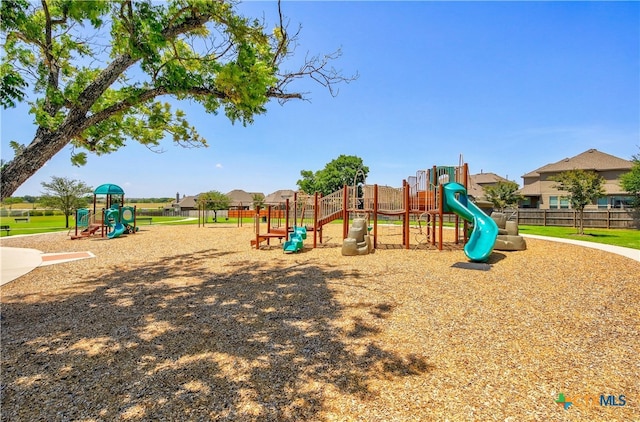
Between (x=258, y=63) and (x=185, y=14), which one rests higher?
(x=185, y=14)

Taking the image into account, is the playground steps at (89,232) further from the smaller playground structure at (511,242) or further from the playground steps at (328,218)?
the smaller playground structure at (511,242)

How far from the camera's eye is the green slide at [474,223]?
9.27 m

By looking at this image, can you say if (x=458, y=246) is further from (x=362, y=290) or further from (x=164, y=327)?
(x=164, y=327)

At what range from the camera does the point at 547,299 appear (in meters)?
6.02

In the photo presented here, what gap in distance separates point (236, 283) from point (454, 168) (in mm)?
9921

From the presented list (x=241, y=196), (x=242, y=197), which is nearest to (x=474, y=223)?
(x=242, y=197)

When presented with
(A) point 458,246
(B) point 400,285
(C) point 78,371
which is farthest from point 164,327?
(A) point 458,246

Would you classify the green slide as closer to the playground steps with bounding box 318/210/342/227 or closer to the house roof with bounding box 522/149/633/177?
the playground steps with bounding box 318/210/342/227

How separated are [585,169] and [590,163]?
185 centimetres

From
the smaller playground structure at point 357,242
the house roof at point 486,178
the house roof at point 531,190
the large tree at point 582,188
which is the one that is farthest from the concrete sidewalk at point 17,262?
the house roof at point 486,178

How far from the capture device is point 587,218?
78.7ft

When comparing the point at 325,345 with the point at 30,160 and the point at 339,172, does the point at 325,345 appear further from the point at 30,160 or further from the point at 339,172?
the point at 339,172

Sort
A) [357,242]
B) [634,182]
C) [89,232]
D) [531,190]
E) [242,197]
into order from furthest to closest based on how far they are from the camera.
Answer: [242,197] → [531,190] → [634,182] → [89,232] → [357,242]

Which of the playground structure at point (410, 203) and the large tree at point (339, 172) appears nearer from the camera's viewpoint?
the playground structure at point (410, 203)
